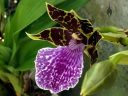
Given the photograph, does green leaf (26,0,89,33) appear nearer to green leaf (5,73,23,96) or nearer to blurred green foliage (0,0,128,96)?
blurred green foliage (0,0,128,96)

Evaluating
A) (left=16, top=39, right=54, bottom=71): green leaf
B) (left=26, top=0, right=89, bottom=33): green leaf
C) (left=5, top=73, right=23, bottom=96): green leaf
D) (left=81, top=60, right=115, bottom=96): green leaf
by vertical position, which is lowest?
(left=5, top=73, right=23, bottom=96): green leaf

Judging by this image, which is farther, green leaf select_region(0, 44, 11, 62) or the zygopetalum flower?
green leaf select_region(0, 44, 11, 62)

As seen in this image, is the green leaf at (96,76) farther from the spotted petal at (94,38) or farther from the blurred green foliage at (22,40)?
the blurred green foliage at (22,40)

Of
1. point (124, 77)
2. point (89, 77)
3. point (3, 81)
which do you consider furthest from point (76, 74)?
point (3, 81)

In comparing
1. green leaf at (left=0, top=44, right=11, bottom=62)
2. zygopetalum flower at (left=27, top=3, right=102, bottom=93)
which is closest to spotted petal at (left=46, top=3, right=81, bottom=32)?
zygopetalum flower at (left=27, top=3, right=102, bottom=93)

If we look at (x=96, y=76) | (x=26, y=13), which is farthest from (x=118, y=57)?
Result: (x=26, y=13)

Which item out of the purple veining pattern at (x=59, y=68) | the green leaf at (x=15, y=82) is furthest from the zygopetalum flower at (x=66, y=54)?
the green leaf at (x=15, y=82)

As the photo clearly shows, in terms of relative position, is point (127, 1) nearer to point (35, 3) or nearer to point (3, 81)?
point (35, 3)
